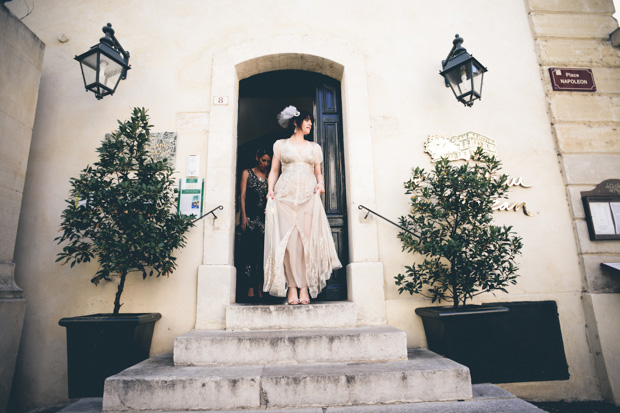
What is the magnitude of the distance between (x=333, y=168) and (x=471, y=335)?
2.40 metres

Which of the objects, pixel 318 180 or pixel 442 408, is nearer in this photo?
pixel 442 408

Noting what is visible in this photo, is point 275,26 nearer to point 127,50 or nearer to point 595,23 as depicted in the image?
point 127,50

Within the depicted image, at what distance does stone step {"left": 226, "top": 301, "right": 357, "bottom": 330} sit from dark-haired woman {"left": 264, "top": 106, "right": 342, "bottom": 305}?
1.07ft

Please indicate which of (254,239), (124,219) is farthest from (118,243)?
(254,239)

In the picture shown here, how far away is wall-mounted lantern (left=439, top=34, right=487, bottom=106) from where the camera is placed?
13.0 feet

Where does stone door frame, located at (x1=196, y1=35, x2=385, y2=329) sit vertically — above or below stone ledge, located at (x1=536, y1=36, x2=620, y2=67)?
below

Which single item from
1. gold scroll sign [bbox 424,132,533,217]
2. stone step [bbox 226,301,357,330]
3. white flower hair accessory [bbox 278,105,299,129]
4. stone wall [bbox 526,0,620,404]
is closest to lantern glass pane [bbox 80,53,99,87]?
white flower hair accessory [bbox 278,105,299,129]

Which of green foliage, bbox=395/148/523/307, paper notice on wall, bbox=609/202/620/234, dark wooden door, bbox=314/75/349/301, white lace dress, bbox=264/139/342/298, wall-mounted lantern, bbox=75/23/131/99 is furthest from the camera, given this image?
dark wooden door, bbox=314/75/349/301

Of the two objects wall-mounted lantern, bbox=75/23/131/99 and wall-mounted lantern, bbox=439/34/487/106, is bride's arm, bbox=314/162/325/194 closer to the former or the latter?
wall-mounted lantern, bbox=439/34/487/106

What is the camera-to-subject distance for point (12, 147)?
3.66 metres

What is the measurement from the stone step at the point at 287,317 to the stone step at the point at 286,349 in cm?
42

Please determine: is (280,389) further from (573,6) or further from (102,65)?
(573,6)

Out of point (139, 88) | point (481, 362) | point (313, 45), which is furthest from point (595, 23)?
point (139, 88)

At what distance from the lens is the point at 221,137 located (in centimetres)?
416
